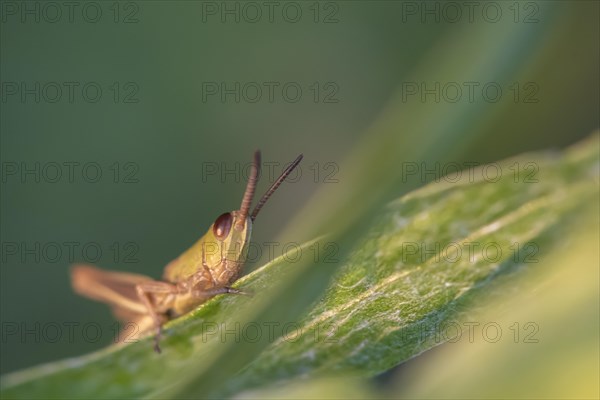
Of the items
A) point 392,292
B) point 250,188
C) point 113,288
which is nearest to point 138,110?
point 250,188

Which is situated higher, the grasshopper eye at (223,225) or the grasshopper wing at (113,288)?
the grasshopper wing at (113,288)

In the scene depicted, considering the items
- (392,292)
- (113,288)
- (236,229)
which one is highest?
(113,288)

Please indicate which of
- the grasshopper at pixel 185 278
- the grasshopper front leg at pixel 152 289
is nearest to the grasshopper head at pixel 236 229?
the grasshopper at pixel 185 278

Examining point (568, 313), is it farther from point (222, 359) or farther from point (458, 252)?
point (222, 359)

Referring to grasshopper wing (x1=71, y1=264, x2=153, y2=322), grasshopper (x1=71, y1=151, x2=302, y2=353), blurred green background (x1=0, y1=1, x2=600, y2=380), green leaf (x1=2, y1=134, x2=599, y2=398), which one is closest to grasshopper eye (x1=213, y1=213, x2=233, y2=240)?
grasshopper (x1=71, y1=151, x2=302, y2=353)

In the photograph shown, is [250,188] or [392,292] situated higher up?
[250,188]

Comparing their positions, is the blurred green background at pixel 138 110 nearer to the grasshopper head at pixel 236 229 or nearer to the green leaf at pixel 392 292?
the grasshopper head at pixel 236 229

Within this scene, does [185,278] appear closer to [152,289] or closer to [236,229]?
[152,289]
